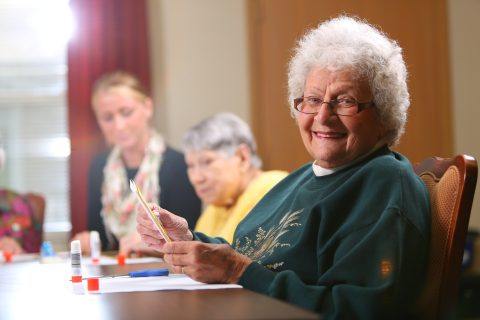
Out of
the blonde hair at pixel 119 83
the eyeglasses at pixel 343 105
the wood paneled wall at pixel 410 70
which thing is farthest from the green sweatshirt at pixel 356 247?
the blonde hair at pixel 119 83

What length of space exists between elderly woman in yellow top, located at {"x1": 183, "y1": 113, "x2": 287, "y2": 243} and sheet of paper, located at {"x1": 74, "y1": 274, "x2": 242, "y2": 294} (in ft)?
4.21

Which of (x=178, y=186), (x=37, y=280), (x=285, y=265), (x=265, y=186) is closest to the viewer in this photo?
(x=285, y=265)

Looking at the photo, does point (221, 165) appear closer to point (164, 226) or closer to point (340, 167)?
point (164, 226)

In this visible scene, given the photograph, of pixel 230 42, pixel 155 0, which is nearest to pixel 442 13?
pixel 230 42

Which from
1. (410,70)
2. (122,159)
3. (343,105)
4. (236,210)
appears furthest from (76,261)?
(410,70)

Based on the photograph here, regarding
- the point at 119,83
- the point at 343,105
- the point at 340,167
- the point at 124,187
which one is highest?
the point at 119,83

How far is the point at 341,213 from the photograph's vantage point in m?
1.56

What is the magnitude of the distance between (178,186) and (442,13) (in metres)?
1.97

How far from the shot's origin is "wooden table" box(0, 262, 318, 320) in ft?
3.59

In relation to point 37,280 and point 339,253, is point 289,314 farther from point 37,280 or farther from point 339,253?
point 37,280

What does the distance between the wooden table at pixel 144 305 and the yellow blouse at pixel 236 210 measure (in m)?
1.14

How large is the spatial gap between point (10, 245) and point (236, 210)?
1454 mm

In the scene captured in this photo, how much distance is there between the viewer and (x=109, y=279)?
1.74 m

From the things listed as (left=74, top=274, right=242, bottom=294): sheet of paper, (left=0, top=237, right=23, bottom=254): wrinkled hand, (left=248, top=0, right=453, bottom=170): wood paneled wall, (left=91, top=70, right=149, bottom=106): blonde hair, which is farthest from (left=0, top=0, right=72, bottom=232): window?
(left=74, top=274, right=242, bottom=294): sheet of paper
